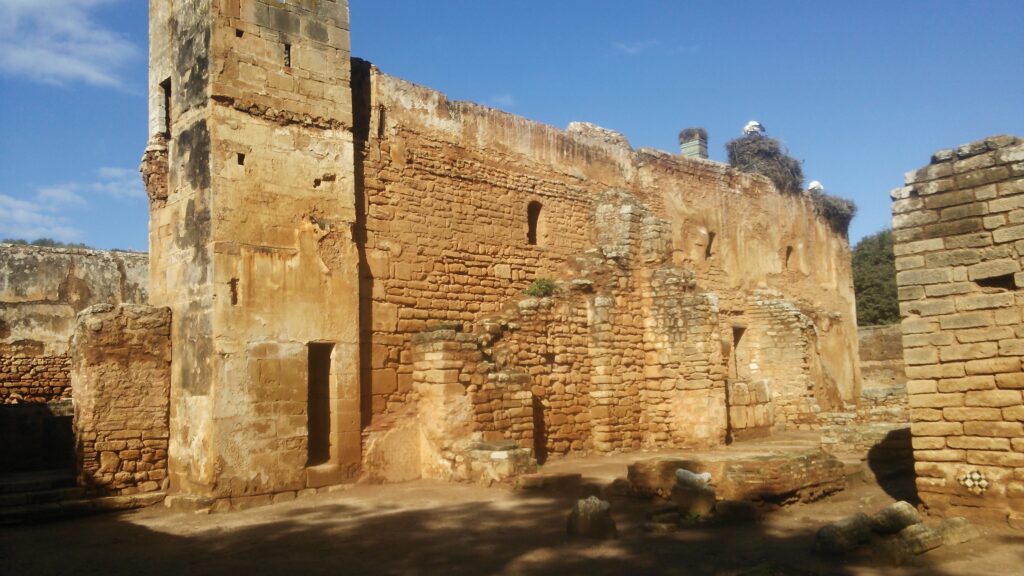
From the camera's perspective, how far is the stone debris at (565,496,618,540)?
7.26 meters

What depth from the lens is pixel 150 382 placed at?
9.62 meters

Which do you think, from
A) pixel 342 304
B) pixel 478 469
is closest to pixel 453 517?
pixel 478 469

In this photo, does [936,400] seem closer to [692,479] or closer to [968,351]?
[968,351]

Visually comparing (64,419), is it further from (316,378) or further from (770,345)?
(770,345)

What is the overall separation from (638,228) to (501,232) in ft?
9.54

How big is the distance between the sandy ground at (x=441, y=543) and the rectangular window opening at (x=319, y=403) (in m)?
1.00

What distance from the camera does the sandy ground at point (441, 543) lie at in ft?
20.7

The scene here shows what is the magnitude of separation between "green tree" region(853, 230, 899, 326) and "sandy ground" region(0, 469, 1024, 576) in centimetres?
2717

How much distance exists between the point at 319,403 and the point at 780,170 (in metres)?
14.4

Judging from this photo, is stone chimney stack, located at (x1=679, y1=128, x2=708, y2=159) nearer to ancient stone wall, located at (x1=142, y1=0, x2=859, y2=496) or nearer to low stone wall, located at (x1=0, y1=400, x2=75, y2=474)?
ancient stone wall, located at (x1=142, y1=0, x2=859, y2=496)

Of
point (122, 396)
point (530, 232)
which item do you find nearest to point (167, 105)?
point (122, 396)

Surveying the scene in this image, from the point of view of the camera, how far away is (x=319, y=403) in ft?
33.6

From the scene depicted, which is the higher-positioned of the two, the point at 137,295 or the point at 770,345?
the point at 137,295

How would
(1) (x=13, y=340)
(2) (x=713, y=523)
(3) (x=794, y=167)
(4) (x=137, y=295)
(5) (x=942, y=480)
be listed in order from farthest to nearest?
(3) (x=794, y=167) → (4) (x=137, y=295) → (1) (x=13, y=340) → (2) (x=713, y=523) → (5) (x=942, y=480)
